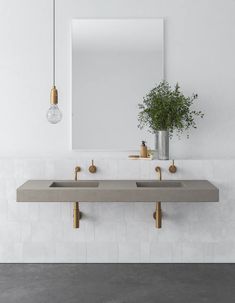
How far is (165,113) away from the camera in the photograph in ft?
13.0

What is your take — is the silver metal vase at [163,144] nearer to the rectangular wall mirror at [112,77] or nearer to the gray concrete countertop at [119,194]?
the rectangular wall mirror at [112,77]

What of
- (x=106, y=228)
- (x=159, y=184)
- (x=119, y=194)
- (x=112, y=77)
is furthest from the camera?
(x=112, y=77)

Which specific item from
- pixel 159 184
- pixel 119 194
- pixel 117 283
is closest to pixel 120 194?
pixel 119 194

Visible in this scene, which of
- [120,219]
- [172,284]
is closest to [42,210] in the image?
[120,219]

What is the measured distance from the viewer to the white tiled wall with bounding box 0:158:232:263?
404 centimetres

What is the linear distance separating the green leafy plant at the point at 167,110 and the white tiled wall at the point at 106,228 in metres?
0.57

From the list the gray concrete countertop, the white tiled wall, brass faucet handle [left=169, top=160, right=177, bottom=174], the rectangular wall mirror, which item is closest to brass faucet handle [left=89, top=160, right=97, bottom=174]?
the white tiled wall

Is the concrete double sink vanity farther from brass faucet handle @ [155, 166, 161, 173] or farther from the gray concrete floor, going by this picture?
the gray concrete floor

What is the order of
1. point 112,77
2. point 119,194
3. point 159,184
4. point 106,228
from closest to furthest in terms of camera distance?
point 119,194, point 159,184, point 106,228, point 112,77

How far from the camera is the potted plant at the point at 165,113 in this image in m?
3.95

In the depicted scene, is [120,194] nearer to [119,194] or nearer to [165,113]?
[119,194]

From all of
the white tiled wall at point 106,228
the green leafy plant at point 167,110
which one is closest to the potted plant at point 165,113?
the green leafy plant at point 167,110

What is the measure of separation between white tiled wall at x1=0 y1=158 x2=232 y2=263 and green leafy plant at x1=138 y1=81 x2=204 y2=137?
57cm

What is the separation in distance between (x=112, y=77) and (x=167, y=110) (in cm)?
62
